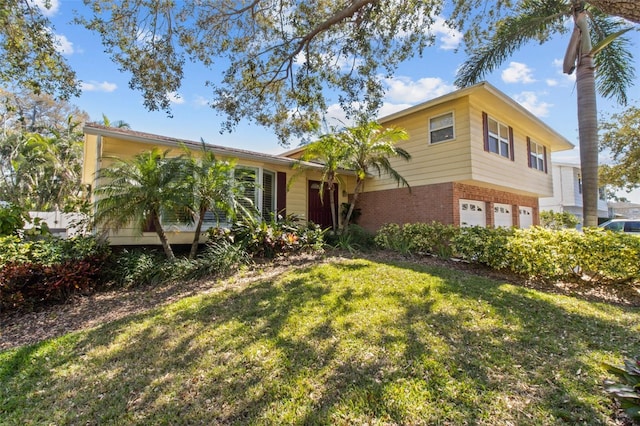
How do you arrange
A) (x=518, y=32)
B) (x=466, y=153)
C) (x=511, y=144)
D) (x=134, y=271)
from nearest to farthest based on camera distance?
1. (x=134, y=271)
2. (x=518, y=32)
3. (x=466, y=153)
4. (x=511, y=144)

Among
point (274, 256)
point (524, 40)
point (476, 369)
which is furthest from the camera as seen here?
point (524, 40)

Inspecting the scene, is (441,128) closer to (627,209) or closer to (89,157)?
(89,157)

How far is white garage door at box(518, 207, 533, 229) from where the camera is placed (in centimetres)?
1391

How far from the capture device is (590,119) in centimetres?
841

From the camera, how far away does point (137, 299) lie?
18.1 ft

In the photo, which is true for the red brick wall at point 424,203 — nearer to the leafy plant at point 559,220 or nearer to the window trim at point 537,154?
the window trim at point 537,154

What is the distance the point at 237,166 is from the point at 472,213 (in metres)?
8.51

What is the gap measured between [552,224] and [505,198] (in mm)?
7116

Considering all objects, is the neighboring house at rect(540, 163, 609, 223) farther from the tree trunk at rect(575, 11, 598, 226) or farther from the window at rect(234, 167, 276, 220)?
the window at rect(234, 167, 276, 220)

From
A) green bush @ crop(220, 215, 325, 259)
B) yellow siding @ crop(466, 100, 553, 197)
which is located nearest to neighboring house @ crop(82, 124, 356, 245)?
green bush @ crop(220, 215, 325, 259)

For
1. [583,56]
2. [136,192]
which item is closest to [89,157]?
[136,192]

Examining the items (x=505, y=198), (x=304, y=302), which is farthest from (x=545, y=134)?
(x=304, y=302)

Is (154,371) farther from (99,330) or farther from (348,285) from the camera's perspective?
(348,285)

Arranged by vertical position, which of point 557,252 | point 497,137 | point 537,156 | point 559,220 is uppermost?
point 497,137
